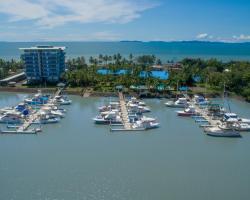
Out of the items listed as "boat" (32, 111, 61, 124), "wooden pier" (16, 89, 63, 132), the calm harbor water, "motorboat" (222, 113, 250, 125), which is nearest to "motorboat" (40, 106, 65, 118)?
"boat" (32, 111, 61, 124)

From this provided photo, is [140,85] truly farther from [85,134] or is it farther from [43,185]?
[43,185]

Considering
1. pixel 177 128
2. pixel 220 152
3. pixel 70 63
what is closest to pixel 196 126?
pixel 177 128

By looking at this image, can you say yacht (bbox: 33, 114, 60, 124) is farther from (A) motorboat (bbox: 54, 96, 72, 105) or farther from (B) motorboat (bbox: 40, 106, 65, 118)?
(A) motorboat (bbox: 54, 96, 72, 105)

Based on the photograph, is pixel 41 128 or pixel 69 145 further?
pixel 41 128

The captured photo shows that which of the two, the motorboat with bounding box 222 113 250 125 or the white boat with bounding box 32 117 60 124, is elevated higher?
the motorboat with bounding box 222 113 250 125

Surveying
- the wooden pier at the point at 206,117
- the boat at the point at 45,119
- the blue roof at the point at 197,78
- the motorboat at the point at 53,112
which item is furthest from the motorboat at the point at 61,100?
the blue roof at the point at 197,78

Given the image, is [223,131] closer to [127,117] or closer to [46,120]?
[127,117]
